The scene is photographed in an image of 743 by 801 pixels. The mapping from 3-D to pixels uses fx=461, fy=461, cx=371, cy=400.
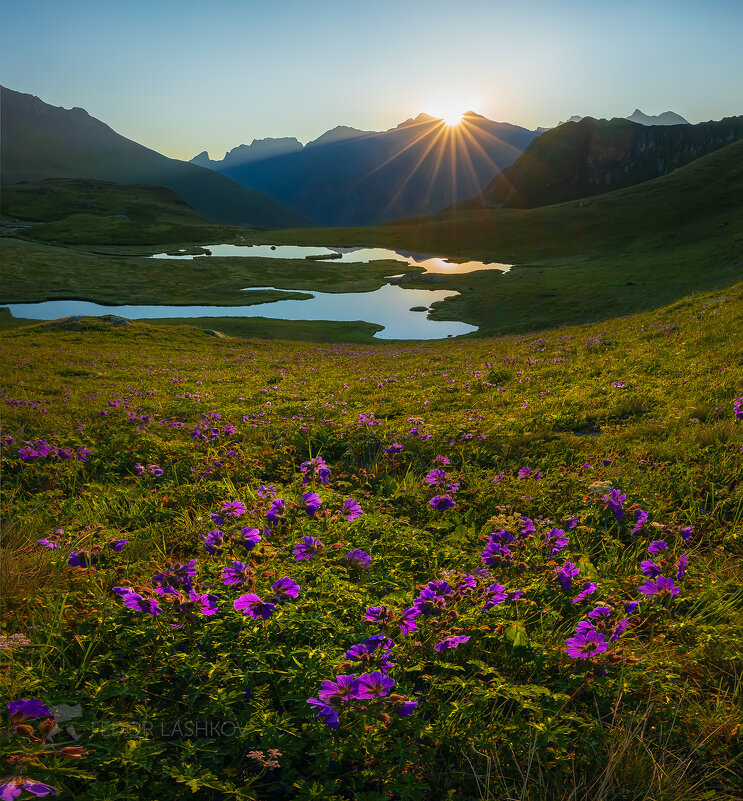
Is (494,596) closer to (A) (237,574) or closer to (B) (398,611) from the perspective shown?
(B) (398,611)

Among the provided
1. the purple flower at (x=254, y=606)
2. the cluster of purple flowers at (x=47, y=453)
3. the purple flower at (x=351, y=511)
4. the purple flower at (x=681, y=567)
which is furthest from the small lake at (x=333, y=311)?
the purple flower at (x=254, y=606)

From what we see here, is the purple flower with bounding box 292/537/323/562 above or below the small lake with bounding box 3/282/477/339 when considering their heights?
below

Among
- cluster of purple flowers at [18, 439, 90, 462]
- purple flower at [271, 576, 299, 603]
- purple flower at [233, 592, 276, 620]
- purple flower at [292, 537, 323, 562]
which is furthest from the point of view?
cluster of purple flowers at [18, 439, 90, 462]

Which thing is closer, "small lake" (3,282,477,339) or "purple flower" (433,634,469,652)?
"purple flower" (433,634,469,652)

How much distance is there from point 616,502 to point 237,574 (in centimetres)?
358

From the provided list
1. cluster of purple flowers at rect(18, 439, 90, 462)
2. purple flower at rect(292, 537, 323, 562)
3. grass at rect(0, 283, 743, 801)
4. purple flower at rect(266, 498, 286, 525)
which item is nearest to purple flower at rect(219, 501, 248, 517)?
grass at rect(0, 283, 743, 801)

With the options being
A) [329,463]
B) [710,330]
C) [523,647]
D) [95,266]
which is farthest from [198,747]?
[95,266]

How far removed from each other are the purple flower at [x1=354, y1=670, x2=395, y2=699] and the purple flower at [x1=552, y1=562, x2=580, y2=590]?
1867 millimetres

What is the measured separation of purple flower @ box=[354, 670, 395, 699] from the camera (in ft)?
7.37

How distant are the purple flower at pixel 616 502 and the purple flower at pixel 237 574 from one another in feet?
11.1

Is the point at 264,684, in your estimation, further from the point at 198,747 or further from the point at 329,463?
the point at 329,463

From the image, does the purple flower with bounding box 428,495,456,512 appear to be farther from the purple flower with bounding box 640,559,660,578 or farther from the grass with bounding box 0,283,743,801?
the purple flower with bounding box 640,559,660,578

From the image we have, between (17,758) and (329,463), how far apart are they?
17.3ft

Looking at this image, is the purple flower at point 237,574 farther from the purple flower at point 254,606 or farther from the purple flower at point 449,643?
the purple flower at point 449,643
